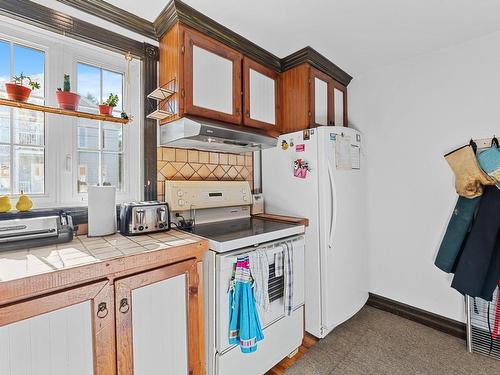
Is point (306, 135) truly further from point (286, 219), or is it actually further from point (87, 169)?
point (87, 169)

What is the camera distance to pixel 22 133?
5.13 ft

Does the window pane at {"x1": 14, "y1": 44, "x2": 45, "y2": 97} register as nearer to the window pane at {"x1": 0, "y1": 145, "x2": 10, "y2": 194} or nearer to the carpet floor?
the window pane at {"x1": 0, "y1": 145, "x2": 10, "y2": 194}

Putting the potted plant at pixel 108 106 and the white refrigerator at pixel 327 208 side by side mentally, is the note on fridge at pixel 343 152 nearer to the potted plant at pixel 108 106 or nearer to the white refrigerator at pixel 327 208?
the white refrigerator at pixel 327 208

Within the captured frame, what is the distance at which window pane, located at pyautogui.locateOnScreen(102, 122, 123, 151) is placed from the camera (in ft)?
6.13

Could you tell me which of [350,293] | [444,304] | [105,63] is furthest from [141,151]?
[444,304]

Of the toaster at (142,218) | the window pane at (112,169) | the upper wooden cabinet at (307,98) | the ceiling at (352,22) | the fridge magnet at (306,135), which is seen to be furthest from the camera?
the upper wooden cabinet at (307,98)

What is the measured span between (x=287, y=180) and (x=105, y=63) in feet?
5.57

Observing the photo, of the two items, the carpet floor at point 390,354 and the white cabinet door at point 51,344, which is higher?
the white cabinet door at point 51,344

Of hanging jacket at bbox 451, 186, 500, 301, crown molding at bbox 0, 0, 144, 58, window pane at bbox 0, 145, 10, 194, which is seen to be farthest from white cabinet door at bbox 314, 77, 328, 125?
window pane at bbox 0, 145, 10, 194

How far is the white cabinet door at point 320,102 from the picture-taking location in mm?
2334

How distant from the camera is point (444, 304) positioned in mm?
2174

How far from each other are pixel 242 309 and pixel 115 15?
2055 mm

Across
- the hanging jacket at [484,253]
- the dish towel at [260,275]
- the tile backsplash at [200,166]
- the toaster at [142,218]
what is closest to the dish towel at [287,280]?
the dish towel at [260,275]

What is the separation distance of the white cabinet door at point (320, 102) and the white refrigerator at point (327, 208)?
309mm
